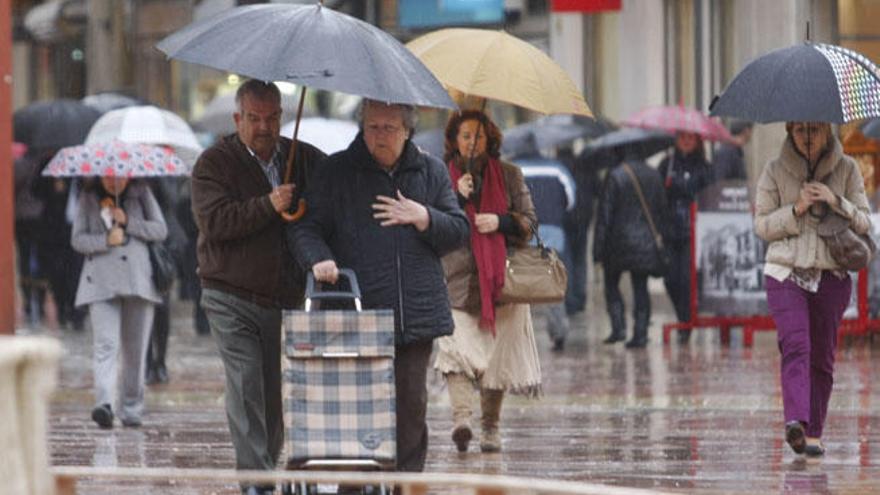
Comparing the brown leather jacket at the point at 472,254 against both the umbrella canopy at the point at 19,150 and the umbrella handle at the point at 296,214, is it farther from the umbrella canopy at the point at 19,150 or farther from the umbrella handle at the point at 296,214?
the umbrella canopy at the point at 19,150

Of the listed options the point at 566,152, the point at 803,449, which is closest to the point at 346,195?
the point at 803,449

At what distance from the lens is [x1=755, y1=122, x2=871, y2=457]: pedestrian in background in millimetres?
12984

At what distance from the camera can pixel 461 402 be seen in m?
13.4

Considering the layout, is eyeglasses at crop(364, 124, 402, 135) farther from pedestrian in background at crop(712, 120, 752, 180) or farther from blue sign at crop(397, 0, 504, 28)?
blue sign at crop(397, 0, 504, 28)

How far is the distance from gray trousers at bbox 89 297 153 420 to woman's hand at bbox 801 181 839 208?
15.0 ft

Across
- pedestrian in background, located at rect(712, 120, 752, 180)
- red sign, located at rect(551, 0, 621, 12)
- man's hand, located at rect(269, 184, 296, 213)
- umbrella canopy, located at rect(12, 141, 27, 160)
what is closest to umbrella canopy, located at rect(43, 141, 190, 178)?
man's hand, located at rect(269, 184, 296, 213)

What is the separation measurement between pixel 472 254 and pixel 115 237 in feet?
10.4

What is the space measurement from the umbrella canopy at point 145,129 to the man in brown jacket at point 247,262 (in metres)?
7.38

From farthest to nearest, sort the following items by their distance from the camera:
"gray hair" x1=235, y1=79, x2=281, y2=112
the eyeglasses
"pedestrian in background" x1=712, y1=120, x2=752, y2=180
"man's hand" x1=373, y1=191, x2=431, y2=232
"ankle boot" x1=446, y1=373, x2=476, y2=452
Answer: "pedestrian in background" x1=712, y1=120, x2=752, y2=180, "ankle boot" x1=446, y1=373, x2=476, y2=452, "gray hair" x1=235, y1=79, x2=281, y2=112, the eyeglasses, "man's hand" x1=373, y1=191, x2=431, y2=232

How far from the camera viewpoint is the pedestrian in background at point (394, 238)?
10.0m

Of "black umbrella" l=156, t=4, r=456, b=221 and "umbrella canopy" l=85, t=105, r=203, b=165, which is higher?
"black umbrella" l=156, t=4, r=456, b=221

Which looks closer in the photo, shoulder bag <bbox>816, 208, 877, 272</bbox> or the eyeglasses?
the eyeglasses

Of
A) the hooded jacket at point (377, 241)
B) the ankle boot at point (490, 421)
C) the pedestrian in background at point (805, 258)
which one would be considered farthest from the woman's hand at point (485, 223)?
the hooded jacket at point (377, 241)

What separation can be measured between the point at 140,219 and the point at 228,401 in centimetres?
532
